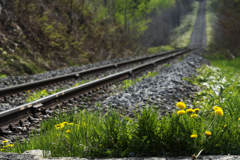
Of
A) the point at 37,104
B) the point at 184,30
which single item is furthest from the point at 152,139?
the point at 184,30

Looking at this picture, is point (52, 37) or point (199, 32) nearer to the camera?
point (52, 37)

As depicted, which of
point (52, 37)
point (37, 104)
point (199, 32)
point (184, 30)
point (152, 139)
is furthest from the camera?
point (184, 30)

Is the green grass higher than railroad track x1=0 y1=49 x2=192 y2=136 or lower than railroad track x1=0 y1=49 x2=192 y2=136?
higher

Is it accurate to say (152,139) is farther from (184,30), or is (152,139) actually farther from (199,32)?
(184,30)

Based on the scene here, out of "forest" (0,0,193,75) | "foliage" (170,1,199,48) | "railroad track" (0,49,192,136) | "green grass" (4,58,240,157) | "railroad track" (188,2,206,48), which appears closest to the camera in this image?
"green grass" (4,58,240,157)

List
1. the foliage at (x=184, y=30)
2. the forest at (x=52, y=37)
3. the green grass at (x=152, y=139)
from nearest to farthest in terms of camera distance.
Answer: the green grass at (x=152, y=139) → the forest at (x=52, y=37) → the foliage at (x=184, y=30)

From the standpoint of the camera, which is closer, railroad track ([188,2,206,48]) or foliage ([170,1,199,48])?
railroad track ([188,2,206,48])

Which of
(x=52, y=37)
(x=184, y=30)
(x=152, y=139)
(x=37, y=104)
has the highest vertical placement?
(x=52, y=37)

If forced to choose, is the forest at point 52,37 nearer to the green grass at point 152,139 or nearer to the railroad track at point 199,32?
the green grass at point 152,139

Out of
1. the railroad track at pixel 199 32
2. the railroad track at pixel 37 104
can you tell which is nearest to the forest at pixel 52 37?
the railroad track at pixel 37 104

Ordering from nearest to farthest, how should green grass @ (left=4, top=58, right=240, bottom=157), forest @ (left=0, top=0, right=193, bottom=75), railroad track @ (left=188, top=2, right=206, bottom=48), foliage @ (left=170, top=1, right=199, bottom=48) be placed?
green grass @ (left=4, top=58, right=240, bottom=157), forest @ (left=0, top=0, right=193, bottom=75), railroad track @ (left=188, top=2, right=206, bottom=48), foliage @ (left=170, top=1, right=199, bottom=48)

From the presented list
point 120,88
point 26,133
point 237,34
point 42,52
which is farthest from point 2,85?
point 237,34

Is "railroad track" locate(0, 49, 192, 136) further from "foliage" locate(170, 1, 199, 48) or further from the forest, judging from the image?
"foliage" locate(170, 1, 199, 48)

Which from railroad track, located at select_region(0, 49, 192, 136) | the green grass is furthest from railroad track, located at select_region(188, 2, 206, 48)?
the green grass
